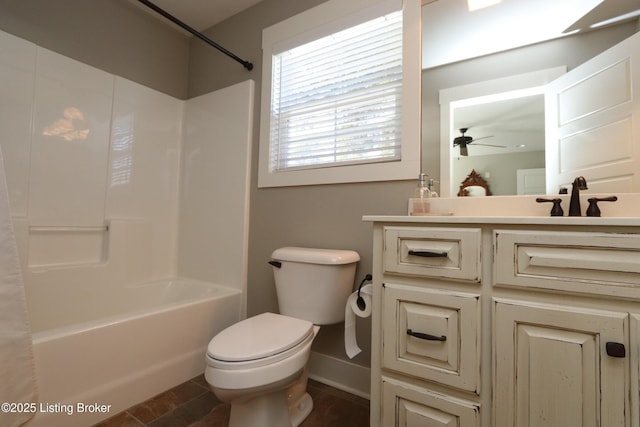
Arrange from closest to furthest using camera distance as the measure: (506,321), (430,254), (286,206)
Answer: (506,321), (430,254), (286,206)

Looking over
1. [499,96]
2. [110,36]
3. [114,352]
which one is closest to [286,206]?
[114,352]

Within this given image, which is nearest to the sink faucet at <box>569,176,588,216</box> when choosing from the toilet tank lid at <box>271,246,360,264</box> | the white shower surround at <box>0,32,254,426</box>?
the toilet tank lid at <box>271,246,360,264</box>

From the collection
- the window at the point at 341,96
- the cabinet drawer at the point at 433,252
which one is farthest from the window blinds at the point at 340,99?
the cabinet drawer at the point at 433,252

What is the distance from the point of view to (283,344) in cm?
105

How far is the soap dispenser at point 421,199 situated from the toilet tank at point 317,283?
36 cm

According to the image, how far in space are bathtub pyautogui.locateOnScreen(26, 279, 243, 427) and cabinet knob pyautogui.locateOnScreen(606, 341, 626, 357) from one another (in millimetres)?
1650

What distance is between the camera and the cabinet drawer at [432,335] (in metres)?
0.80

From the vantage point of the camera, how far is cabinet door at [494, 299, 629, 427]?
25.8 inches

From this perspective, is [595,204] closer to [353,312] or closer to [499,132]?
[499,132]

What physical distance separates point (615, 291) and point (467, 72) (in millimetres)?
1051

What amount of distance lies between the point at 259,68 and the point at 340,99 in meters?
0.69

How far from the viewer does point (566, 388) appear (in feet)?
2.27

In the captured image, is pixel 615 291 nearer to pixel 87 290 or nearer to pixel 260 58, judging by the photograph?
pixel 260 58

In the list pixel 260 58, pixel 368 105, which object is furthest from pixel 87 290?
pixel 368 105
